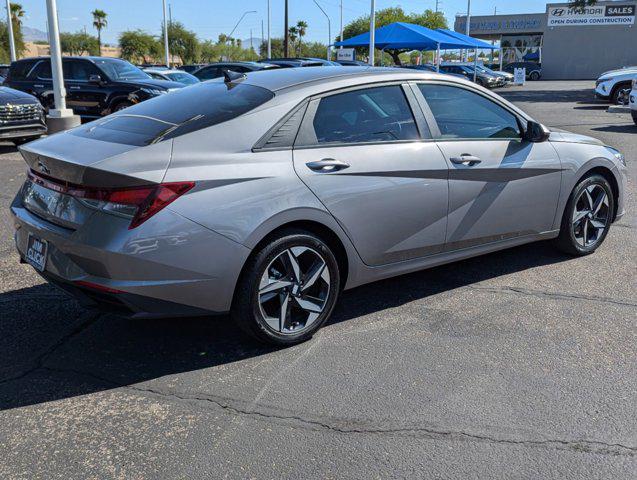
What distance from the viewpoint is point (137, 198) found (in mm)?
3311

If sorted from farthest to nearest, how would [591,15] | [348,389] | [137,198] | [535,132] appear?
[591,15] < [535,132] < [348,389] < [137,198]

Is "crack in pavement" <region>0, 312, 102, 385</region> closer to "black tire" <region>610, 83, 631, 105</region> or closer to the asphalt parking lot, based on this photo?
the asphalt parking lot

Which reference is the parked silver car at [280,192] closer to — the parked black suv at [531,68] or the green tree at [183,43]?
the parked black suv at [531,68]

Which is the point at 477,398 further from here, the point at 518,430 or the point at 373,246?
the point at 373,246

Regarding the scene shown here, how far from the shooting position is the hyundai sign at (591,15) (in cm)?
4681

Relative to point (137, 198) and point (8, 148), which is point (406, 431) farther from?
point (8, 148)

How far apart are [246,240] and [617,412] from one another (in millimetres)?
2092

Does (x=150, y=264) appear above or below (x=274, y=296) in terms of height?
above

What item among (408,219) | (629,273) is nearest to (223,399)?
(408,219)

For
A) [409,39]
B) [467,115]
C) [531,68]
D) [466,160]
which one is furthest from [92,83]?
[531,68]

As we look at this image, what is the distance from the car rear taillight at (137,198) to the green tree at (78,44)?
8171 centimetres

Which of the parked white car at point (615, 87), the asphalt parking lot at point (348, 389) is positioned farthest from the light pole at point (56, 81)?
the parked white car at point (615, 87)

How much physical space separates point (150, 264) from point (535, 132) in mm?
3146

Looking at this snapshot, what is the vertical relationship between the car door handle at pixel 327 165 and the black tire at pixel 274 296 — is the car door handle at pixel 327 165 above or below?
above
